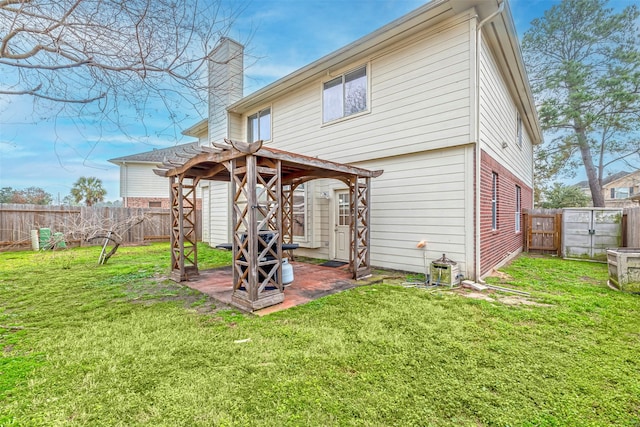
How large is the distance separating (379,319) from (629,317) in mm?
3356

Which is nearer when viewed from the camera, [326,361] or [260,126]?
[326,361]

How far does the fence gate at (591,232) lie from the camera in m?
7.93

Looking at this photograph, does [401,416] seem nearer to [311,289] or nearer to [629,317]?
[311,289]

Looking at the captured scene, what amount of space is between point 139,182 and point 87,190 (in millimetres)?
3696

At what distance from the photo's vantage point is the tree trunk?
49.6 ft

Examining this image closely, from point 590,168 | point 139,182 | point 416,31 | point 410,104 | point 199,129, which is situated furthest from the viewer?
point 139,182

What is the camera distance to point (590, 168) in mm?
15609

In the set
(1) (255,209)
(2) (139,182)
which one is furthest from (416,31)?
(2) (139,182)

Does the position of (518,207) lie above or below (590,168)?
below

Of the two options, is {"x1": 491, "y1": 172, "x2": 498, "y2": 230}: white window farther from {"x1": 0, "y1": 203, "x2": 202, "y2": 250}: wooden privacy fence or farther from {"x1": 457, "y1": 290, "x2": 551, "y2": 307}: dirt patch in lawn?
{"x1": 0, "y1": 203, "x2": 202, "y2": 250}: wooden privacy fence

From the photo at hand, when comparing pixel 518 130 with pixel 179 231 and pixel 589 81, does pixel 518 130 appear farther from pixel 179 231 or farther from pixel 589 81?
pixel 179 231

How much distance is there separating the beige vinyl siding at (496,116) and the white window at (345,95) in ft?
8.77

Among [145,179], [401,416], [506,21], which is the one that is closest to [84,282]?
[401,416]

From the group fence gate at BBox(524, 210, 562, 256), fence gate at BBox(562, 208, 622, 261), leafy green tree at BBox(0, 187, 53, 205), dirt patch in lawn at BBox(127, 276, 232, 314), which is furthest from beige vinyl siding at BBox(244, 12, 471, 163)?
leafy green tree at BBox(0, 187, 53, 205)
